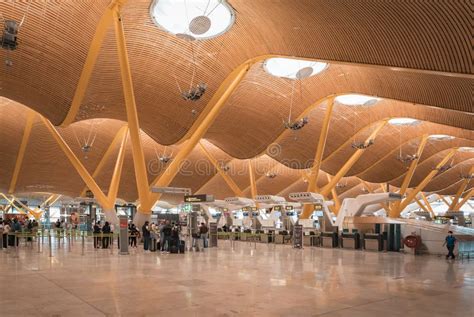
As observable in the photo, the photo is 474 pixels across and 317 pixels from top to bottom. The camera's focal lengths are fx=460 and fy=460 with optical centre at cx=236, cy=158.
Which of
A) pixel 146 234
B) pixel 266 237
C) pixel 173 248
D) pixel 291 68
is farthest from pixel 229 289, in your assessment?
pixel 266 237

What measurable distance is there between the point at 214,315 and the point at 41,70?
693 inches

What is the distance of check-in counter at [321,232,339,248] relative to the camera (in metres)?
30.1

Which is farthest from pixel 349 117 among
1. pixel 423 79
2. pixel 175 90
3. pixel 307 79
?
pixel 175 90

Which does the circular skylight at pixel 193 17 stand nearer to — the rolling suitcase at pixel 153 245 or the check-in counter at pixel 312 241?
the rolling suitcase at pixel 153 245

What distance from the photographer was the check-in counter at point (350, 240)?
28500 millimetres

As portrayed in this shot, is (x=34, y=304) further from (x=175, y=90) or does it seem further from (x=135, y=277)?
(x=175, y=90)

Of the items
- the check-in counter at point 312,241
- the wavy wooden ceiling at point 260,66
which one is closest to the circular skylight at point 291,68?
the wavy wooden ceiling at point 260,66

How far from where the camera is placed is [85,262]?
1706 centimetres

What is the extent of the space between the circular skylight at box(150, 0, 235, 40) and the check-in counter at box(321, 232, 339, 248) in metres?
15.6

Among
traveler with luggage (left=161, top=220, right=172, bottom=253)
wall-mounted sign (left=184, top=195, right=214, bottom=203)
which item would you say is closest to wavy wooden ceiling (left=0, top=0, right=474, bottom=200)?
wall-mounted sign (left=184, top=195, right=214, bottom=203)

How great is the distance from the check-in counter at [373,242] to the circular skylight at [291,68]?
399 inches

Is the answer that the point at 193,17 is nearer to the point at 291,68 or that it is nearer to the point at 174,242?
the point at 291,68

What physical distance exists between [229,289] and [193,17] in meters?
14.2

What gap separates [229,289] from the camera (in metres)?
10.9
